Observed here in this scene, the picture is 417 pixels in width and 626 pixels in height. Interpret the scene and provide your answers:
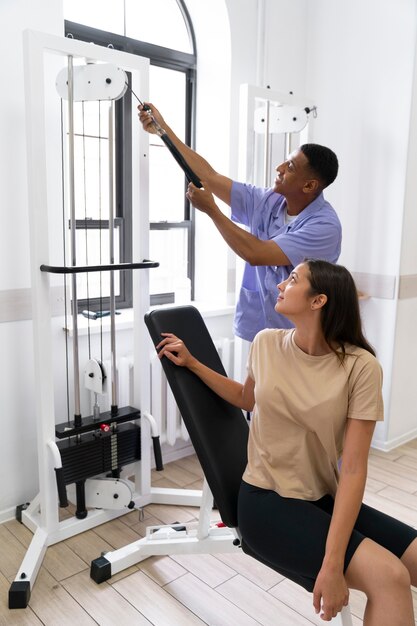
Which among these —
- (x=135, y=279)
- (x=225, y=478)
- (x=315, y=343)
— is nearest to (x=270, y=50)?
(x=135, y=279)

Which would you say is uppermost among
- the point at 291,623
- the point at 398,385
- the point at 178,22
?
the point at 178,22

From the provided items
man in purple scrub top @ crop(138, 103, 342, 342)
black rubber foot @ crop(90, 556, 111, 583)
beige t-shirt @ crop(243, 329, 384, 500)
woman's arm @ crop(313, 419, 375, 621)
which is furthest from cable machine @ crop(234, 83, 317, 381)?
woman's arm @ crop(313, 419, 375, 621)

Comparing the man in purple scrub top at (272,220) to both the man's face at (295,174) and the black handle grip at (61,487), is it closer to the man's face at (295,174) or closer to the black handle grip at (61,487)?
the man's face at (295,174)

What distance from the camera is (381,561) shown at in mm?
1162

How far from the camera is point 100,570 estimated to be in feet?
6.04

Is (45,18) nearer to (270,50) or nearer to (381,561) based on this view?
(270,50)

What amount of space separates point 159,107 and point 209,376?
1.76m

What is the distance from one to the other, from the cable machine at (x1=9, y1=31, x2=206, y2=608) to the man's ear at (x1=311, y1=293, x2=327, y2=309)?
0.87 meters

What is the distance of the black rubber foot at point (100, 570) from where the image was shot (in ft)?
6.05

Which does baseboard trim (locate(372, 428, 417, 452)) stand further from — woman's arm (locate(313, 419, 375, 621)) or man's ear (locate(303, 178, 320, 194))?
woman's arm (locate(313, 419, 375, 621))

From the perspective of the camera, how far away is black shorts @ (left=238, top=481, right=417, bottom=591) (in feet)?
4.04

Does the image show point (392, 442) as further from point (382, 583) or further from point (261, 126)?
point (382, 583)

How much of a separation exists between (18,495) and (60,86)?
1.52 meters

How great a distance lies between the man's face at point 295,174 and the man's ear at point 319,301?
623 millimetres
